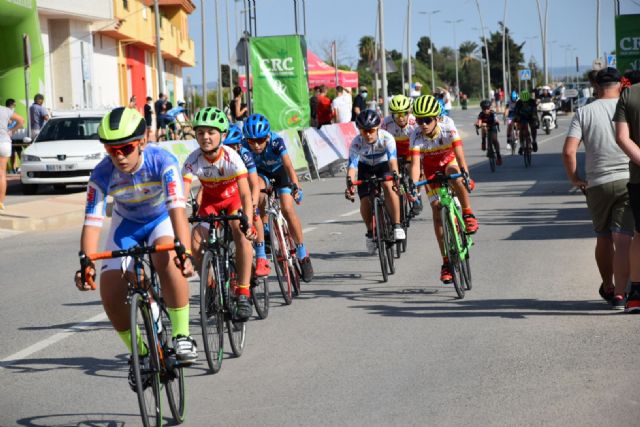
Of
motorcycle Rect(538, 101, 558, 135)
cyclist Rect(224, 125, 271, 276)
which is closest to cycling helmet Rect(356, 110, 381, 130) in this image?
cyclist Rect(224, 125, 271, 276)

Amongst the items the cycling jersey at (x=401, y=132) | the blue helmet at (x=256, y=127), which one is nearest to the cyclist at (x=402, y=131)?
the cycling jersey at (x=401, y=132)

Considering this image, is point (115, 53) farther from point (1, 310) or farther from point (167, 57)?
point (1, 310)

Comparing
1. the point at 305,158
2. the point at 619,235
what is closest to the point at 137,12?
the point at 305,158

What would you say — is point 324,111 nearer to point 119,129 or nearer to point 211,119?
point 211,119

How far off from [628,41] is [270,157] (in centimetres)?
1688

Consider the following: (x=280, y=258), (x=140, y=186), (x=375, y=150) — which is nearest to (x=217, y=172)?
(x=280, y=258)

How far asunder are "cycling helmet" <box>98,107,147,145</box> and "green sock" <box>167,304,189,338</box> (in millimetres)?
1048

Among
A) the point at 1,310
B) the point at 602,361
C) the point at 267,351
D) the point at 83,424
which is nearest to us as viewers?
the point at 83,424

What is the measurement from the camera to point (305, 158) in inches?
1161

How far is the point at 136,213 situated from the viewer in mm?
7027

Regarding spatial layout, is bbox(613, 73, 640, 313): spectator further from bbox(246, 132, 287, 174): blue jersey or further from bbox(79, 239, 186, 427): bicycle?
bbox(79, 239, 186, 427): bicycle

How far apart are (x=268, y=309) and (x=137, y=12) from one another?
48.0 metres

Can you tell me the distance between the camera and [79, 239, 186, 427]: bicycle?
631 centimetres

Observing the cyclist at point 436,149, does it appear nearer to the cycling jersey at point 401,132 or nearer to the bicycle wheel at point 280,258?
the bicycle wheel at point 280,258
